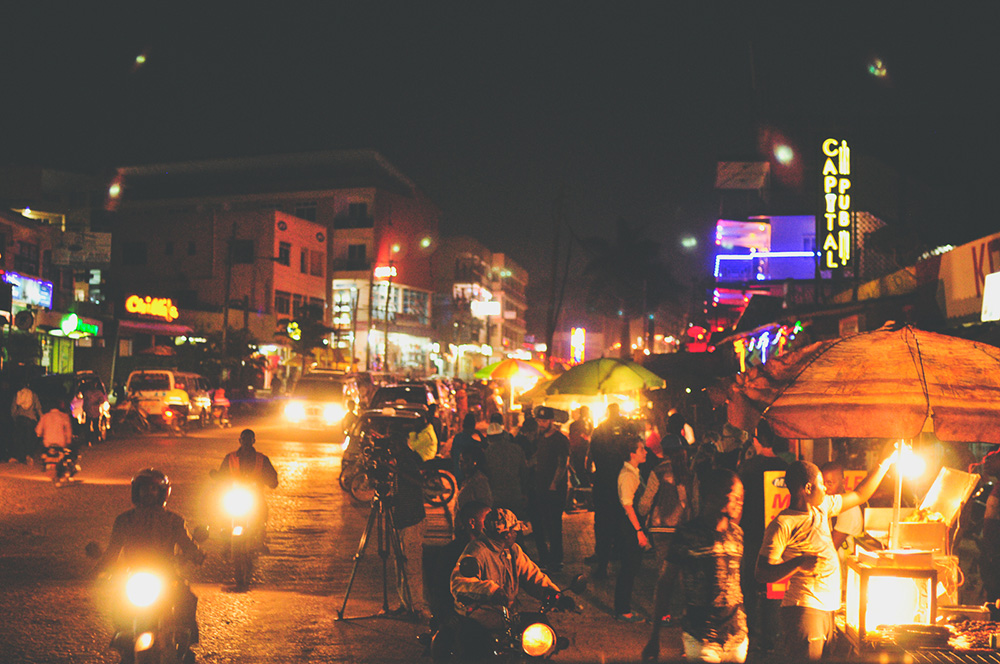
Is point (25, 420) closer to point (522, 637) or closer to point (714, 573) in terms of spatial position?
point (522, 637)

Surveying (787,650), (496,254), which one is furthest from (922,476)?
(496,254)

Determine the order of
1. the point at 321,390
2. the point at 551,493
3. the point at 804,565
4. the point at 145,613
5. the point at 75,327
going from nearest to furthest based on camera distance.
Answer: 1. the point at 145,613
2. the point at 804,565
3. the point at 551,493
4. the point at 321,390
5. the point at 75,327

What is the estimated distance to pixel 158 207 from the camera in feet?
234

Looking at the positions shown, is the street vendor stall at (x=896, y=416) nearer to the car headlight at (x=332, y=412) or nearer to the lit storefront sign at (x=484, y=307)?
the car headlight at (x=332, y=412)

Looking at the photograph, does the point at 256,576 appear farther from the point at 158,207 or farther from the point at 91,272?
the point at 158,207

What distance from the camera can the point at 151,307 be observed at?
45.8 meters

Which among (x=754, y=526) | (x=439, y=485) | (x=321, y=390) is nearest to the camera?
(x=754, y=526)

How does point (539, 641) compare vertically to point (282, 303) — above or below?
below

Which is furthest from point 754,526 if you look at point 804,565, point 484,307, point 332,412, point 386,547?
point 484,307

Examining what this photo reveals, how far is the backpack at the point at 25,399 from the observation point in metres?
19.5

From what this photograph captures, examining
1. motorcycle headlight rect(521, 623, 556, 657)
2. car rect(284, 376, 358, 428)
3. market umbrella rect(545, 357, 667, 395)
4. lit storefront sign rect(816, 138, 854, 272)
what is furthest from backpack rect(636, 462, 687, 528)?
car rect(284, 376, 358, 428)

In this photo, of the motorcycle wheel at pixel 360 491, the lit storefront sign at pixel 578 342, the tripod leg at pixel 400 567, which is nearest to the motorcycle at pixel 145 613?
the tripod leg at pixel 400 567

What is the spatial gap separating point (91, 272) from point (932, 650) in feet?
187

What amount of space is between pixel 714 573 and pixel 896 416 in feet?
6.47
